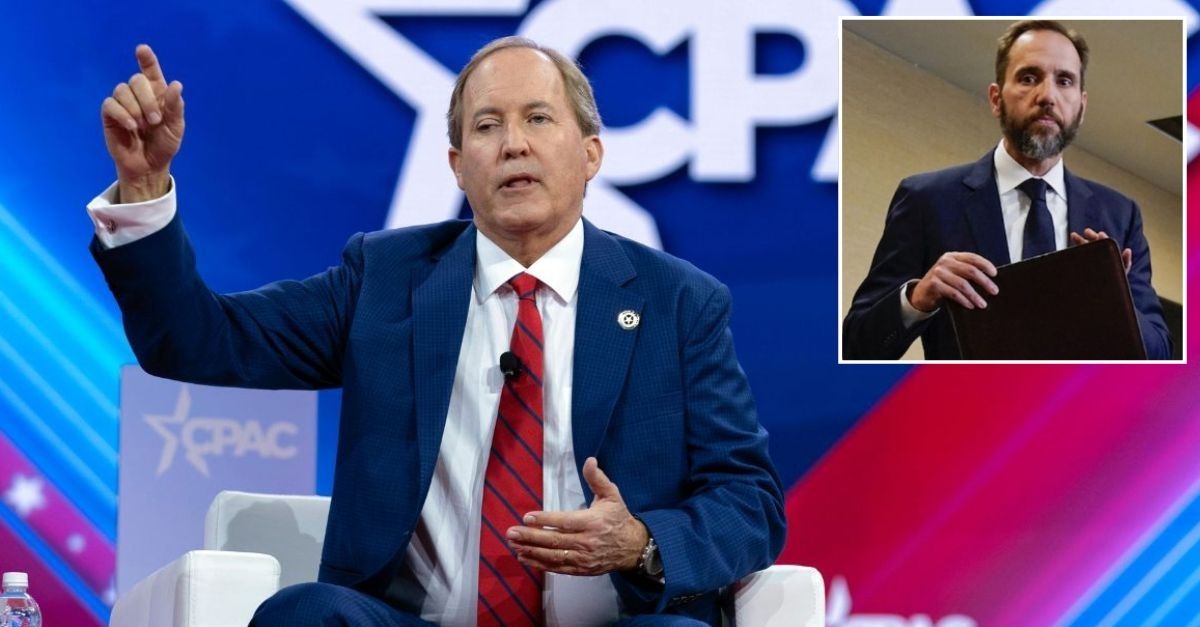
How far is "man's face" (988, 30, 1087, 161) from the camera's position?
4.14 meters

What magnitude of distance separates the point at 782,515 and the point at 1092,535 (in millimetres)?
1803

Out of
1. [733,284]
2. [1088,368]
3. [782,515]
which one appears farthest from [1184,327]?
[782,515]

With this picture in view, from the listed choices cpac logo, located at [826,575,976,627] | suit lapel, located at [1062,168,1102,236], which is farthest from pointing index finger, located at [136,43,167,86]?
suit lapel, located at [1062,168,1102,236]

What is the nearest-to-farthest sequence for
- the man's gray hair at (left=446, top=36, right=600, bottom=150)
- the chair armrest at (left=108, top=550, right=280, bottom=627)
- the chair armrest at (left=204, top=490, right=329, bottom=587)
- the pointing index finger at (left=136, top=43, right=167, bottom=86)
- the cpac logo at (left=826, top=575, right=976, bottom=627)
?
the pointing index finger at (left=136, top=43, right=167, bottom=86)
the chair armrest at (left=108, top=550, right=280, bottom=627)
the man's gray hair at (left=446, top=36, right=600, bottom=150)
the chair armrest at (left=204, top=490, right=329, bottom=587)
the cpac logo at (left=826, top=575, right=976, bottom=627)

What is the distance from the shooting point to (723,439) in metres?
2.52

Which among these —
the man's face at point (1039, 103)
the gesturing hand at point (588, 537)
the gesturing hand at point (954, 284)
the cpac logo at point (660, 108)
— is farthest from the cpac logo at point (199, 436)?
the man's face at point (1039, 103)

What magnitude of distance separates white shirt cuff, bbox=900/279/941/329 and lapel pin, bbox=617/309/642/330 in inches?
66.5

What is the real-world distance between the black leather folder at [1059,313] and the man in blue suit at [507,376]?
1.62 metres

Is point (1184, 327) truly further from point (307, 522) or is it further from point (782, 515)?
point (307, 522)

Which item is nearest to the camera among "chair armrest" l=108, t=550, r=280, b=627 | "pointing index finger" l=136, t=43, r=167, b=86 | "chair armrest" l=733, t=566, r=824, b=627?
"pointing index finger" l=136, t=43, r=167, b=86

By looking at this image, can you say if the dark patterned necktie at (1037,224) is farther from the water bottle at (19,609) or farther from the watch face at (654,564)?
the water bottle at (19,609)

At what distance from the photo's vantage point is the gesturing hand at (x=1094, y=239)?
162 inches

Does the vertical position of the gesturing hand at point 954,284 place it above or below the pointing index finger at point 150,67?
below

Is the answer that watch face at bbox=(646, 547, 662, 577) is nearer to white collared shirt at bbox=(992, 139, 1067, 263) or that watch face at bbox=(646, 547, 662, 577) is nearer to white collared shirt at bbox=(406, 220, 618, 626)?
white collared shirt at bbox=(406, 220, 618, 626)
